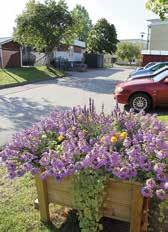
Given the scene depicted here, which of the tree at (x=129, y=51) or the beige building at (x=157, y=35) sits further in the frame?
the tree at (x=129, y=51)

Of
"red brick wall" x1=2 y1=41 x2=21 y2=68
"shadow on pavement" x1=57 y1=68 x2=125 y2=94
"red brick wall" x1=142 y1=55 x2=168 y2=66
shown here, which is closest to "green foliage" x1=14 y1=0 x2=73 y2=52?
"shadow on pavement" x1=57 y1=68 x2=125 y2=94

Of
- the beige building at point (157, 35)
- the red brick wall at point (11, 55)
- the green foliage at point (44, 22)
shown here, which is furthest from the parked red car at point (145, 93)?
the beige building at point (157, 35)

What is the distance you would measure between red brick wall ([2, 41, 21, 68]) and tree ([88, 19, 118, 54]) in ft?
70.6

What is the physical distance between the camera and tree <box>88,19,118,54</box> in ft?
170

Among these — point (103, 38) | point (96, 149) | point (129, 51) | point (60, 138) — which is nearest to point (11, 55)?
point (103, 38)

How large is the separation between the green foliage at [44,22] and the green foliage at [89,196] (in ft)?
76.9

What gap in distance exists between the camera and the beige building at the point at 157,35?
37787mm

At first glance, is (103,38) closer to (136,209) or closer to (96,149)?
(96,149)

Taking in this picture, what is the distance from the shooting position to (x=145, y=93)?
32.2ft

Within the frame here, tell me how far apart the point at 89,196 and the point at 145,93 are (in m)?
7.42

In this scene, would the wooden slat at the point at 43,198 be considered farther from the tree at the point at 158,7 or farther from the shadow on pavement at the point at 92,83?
the shadow on pavement at the point at 92,83

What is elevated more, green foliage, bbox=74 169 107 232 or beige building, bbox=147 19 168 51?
beige building, bbox=147 19 168 51

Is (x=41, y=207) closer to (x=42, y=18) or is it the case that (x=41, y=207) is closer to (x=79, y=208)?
(x=79, y=208)

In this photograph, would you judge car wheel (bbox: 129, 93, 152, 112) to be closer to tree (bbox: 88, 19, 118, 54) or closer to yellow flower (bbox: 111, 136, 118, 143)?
yellow flower (bbox: 111, 136, 118, 143)
